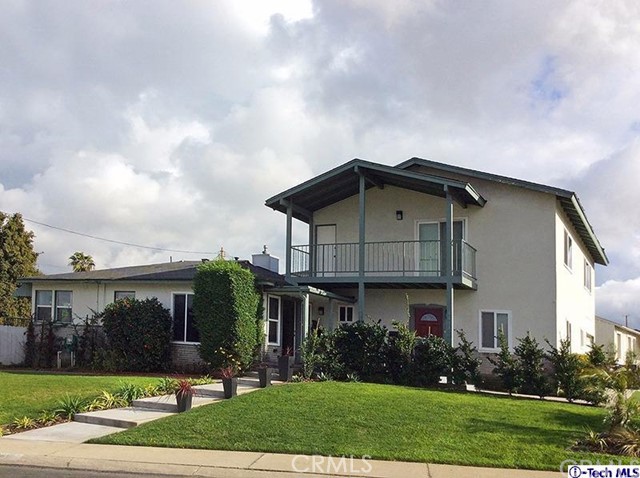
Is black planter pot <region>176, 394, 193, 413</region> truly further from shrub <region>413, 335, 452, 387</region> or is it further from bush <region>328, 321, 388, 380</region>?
shrub <region>413, 335, 452, 387</region>

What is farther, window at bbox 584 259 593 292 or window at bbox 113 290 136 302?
window at bbox 584 259 593 292

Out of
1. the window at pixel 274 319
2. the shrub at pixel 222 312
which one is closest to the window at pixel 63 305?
the shrub at pixel 222 312

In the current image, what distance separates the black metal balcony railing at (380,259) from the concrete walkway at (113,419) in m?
7.95

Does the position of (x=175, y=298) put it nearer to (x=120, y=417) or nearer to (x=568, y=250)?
(x=120, y=417)

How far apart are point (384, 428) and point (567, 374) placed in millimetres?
7087

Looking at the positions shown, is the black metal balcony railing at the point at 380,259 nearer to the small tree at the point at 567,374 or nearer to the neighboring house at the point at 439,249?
the neighboring house at the point at 439,249

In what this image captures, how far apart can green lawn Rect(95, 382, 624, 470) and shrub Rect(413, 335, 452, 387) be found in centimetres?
315

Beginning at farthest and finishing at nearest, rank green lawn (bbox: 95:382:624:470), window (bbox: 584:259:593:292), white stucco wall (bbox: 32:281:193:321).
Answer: window (bbox: 584:259:593:292), white stucco wall (bbox: 32:281:193:321), green lawn (bbox: 95:382:624:470)

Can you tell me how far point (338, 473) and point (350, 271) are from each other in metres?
13.7

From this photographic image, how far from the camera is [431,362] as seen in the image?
17266 mm

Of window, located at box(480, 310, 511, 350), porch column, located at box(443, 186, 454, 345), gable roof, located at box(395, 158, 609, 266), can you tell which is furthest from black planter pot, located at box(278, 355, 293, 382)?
gable roof, located at box(395, 158, 609, 266)

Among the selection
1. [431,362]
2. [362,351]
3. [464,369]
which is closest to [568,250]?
[464,369]

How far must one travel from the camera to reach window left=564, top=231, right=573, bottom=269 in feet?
73.7

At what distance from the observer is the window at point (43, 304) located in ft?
76.3
